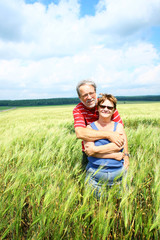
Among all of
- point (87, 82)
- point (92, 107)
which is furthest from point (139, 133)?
point (87, 82)

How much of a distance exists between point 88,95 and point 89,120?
36 cm

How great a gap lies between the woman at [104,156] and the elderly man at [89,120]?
0.04m

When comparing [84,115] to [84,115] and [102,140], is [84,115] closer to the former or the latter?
[84,115]

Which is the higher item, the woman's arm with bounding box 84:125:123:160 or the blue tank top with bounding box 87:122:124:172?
the woman's arm with bounding box 84:125:123:160

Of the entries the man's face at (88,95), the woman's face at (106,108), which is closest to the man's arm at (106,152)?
the woman's face at (106,108)

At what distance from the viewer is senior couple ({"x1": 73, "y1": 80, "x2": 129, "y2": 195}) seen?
149 cm

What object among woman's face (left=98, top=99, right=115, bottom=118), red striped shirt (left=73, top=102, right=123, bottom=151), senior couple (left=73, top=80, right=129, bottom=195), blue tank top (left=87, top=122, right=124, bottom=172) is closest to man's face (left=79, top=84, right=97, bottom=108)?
senior couple (left=73, top=80, right=129, bottom=195)

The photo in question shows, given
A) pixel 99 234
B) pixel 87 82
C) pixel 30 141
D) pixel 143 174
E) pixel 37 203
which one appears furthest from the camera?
pixel 30 141

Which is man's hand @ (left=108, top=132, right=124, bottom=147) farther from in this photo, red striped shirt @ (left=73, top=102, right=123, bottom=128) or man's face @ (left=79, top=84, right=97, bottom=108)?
man's face @ (left=79, top=84, right=97, bottom=108)

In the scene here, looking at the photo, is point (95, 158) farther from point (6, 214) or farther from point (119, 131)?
point (6, 214)

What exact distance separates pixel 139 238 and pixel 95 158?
0.72m

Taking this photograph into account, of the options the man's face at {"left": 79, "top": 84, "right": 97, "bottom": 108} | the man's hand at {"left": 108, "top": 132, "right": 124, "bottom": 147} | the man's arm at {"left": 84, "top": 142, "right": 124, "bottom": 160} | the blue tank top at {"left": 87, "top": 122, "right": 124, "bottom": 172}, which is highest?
the man's face at {"left": 79, "top": 84, "right": 97, "bottom": 108}

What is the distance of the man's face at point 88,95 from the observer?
6.04ft

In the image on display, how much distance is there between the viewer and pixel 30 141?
8.93 ft
